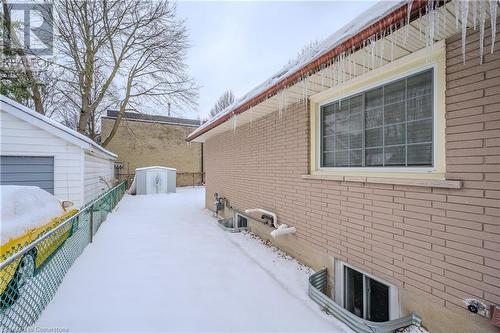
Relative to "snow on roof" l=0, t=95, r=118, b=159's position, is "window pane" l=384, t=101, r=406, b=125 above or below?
below

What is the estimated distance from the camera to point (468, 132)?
6.98 ft

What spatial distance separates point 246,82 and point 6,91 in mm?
28130

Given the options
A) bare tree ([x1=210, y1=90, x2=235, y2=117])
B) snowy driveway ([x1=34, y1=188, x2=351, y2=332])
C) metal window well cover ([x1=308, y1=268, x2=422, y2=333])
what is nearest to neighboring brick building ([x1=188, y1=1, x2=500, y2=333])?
metal window well cover ([x1=308, y1=268, x2=422, y2=333])

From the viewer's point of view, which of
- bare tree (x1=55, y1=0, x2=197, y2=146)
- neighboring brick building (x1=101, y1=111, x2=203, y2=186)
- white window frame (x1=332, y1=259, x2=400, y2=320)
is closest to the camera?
white window frame (x1=332, y1=259, x2=400, y2=320)

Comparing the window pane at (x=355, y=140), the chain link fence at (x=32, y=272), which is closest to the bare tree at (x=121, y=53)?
the chain link fence at (x=32, y=272)

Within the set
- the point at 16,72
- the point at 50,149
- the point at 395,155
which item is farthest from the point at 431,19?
the point at 16,72

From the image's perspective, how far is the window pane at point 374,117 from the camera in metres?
3.06

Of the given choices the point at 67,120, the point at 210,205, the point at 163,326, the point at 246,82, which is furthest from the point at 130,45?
the point at 246,82

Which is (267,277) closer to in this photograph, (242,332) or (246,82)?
(242,332)

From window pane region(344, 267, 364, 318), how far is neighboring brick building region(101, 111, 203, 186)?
17094mm

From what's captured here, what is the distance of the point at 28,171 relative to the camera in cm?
664

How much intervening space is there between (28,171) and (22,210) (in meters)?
4.12

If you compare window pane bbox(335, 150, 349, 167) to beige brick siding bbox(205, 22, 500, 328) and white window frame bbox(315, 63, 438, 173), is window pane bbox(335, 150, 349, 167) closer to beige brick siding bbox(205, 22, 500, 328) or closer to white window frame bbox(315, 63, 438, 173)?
white window frame bbox(315, 63, 438, 173)

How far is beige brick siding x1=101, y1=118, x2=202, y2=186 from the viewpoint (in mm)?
18703
